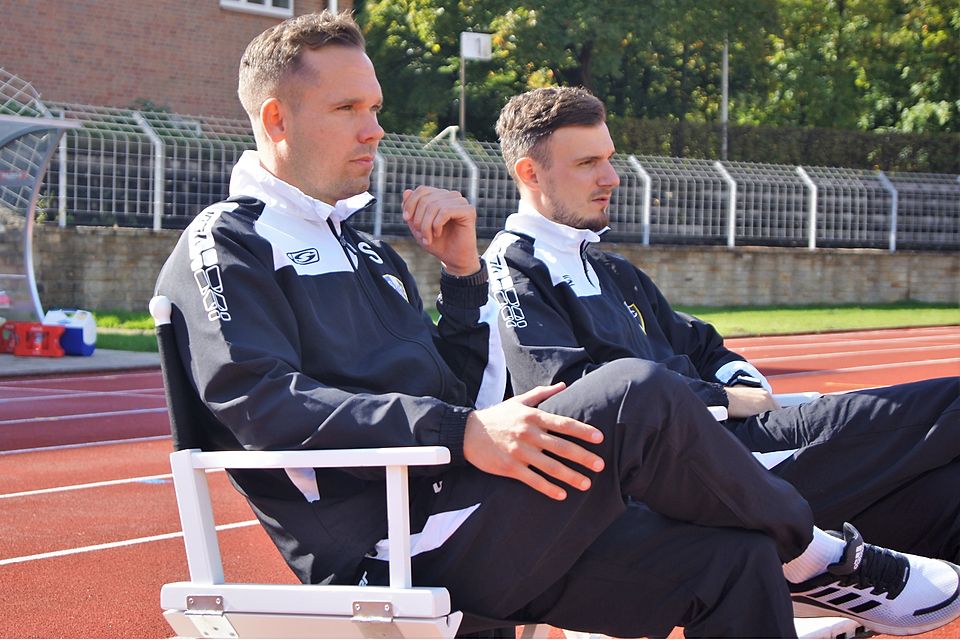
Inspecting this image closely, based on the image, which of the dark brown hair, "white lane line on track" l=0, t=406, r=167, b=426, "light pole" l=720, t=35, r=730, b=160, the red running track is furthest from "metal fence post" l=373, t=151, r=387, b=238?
the dark brown hair

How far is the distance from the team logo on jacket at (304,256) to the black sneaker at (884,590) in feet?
4.23

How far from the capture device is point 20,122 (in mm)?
14211

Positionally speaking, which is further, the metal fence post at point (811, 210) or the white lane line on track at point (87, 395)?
the metal fence post at point (811, 210)

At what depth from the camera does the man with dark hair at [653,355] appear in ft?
10.7

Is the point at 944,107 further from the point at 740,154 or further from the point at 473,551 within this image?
the point at 473,551

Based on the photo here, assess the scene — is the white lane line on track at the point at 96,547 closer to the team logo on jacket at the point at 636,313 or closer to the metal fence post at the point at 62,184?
the team logo on jacket at the point at 636,313

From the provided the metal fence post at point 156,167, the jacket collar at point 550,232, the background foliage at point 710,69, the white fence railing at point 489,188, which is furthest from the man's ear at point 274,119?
the background foliage at point 710,69

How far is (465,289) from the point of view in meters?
3.14

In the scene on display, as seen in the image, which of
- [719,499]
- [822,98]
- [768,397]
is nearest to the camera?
[719,499]

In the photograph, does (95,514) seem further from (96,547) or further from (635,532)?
(635,532)

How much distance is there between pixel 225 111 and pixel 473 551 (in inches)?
1009

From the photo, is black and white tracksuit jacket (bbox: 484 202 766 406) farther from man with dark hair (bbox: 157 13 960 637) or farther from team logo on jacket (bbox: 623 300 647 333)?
man with dark hair (bbox: 157 13 960 637)

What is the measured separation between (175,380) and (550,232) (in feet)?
5.59

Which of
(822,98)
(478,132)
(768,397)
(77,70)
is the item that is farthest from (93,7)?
(768,397)
